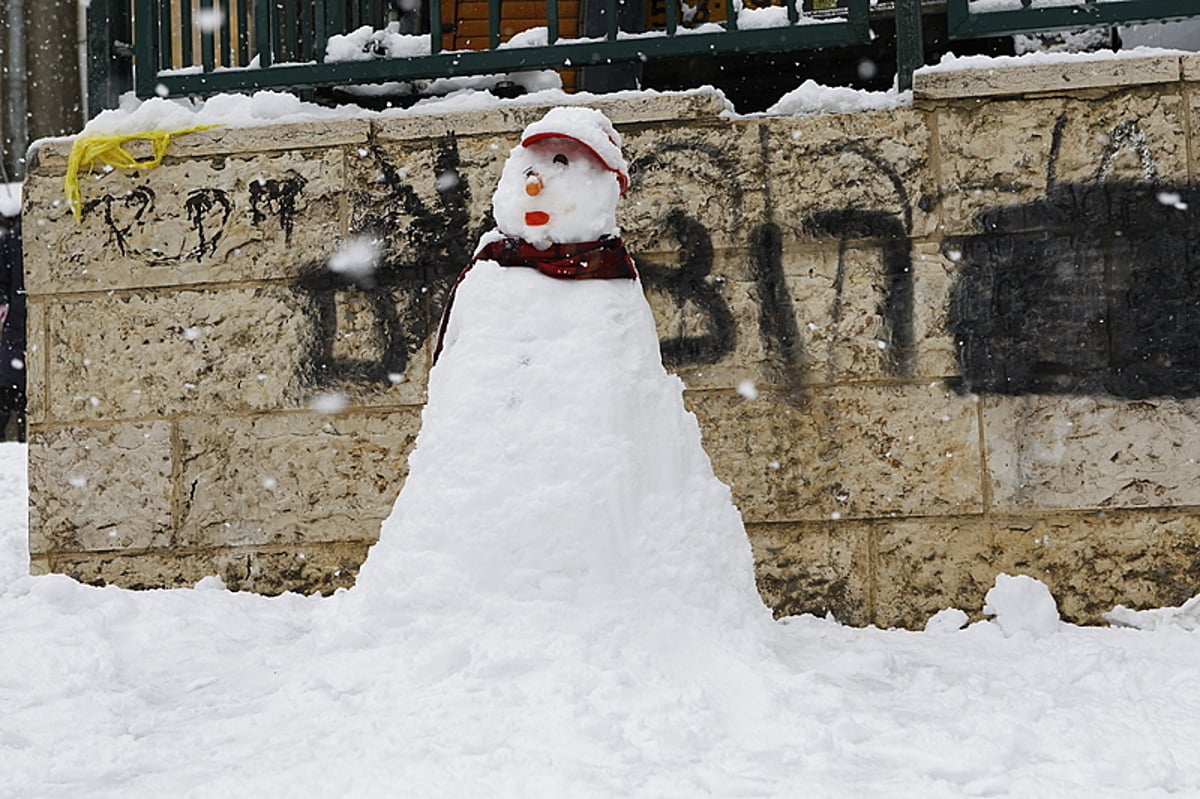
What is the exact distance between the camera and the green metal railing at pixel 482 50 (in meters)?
3.73

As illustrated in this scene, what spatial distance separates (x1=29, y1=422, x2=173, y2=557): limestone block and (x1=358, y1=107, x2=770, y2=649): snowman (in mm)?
1473

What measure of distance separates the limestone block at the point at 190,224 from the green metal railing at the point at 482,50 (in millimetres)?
399

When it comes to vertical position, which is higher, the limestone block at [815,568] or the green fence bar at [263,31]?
the green fence bar at [263,31]

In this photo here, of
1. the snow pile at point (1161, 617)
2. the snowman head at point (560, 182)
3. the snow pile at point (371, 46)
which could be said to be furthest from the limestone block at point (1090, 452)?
the snow pile at point (371, 46)

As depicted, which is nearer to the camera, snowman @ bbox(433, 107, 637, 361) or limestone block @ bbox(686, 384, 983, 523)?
snowman @ bbox(433, 107, 637, 361)

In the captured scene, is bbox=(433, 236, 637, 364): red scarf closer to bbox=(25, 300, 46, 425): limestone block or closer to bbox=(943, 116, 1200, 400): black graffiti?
bbox=(943, 116, 1200, 400): black graffiti

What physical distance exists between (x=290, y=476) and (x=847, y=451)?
6.38 ft

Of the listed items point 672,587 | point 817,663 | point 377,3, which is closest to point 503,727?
point 672,587

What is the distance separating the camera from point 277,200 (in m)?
4.00

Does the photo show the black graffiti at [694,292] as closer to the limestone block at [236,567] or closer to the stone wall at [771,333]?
the stone wall at [771,333]

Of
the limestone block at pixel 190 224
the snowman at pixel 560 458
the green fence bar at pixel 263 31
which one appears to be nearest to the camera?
the snowman at pixel 560 458

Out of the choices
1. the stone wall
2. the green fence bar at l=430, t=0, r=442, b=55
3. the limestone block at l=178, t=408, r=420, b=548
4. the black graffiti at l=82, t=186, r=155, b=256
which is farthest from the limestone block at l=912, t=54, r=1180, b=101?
the black graffiti at l=82, t=186, r=155, b=256

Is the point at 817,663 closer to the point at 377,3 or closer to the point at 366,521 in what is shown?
the point at 366,521

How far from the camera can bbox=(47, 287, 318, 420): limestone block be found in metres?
3.96
